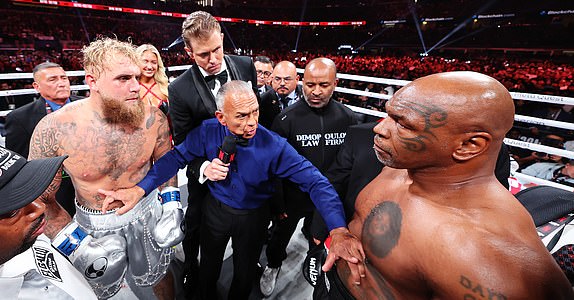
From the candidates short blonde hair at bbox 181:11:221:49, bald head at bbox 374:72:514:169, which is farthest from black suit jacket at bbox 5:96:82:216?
bald head at bbox 374:72:514:169

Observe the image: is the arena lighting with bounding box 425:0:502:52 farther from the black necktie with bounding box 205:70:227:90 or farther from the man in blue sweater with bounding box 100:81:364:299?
the man in blue sweater with bounding box 100:81:364:299

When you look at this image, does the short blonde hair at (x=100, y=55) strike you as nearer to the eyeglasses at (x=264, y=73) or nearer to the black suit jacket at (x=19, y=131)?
the black suit jacket at (x=19, y=131)

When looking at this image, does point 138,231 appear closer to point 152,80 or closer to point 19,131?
point 19,131

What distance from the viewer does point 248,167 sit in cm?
→ 161

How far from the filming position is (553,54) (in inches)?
579

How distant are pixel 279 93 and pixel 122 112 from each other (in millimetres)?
1839

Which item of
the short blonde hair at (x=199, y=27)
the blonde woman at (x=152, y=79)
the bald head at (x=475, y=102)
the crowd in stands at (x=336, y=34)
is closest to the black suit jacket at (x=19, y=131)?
the blonde woman at (x=152, y=79)

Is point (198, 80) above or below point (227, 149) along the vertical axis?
above

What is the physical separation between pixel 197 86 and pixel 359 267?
152cm

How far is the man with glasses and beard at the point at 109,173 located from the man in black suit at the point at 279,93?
116 centimetres

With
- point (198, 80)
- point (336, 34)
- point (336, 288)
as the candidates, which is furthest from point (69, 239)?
point (336, 34)

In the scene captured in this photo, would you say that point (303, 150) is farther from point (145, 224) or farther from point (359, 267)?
point (359, 267)

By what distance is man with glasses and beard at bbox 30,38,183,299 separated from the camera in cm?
143

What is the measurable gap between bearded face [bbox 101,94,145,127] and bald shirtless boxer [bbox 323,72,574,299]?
51.9 inches
